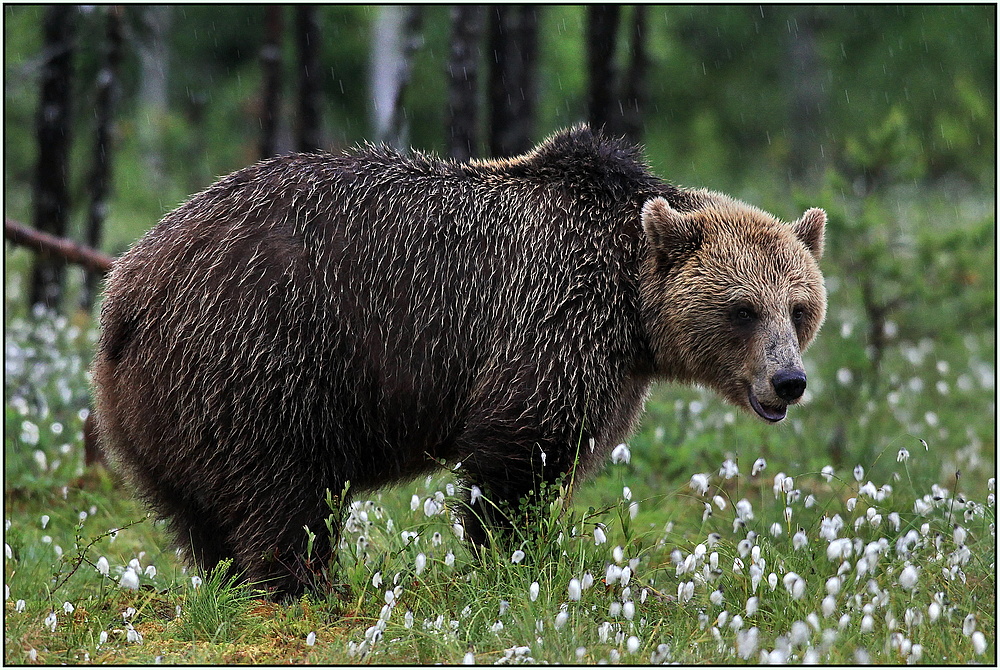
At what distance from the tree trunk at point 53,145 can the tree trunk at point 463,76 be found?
378 cm

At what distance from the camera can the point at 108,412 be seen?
17.3ft

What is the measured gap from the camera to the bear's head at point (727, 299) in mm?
5133

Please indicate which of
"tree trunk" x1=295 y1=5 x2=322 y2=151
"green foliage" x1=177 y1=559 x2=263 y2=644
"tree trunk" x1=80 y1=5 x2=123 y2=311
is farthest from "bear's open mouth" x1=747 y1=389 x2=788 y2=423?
"tree trunk" x1=295 y1=5 x2=322 y2=151

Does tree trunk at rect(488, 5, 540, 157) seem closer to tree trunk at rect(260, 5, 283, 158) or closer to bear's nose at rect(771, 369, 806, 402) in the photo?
tree trunk at rect(260, 5, 283, 158)

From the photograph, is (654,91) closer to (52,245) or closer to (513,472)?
(52,245)

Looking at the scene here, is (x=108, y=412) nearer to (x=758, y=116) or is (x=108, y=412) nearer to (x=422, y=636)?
(x=422, y=636)

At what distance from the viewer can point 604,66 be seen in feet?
34.1

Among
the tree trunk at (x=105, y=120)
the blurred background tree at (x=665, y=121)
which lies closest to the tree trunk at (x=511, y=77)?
the blurred background tree at (x=665, y=121)

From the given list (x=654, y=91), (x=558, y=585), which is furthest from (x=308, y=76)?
(x=654, y=91)

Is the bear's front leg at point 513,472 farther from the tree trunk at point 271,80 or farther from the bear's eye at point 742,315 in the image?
the tree trunk at point 271,80

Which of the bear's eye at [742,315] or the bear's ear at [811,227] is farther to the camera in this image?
the bear's ear at [811,227]

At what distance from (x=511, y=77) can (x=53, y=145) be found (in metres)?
4.70

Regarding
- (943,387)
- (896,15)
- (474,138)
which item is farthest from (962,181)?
(943,387)

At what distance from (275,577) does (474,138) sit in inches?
277
